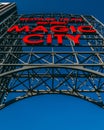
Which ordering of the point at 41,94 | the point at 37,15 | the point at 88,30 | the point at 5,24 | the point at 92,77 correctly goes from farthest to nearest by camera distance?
the point at 37,15
the point at 5,24
the point at 88,30
the point at 92,77
the point at 41,94

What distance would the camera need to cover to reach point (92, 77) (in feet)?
73.7

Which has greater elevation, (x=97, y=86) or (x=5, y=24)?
(x=5, y=24)

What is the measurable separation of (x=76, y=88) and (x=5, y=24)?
49.0 ft

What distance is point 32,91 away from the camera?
20234 millimetres

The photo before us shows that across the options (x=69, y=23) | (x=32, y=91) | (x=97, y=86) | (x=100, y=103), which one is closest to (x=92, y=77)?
(x=97, y=86)

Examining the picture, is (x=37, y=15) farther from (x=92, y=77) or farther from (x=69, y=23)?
(x=92, y=77)

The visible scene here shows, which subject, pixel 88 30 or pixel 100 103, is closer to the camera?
pixel 100 103

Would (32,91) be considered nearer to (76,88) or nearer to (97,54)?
(76,88)

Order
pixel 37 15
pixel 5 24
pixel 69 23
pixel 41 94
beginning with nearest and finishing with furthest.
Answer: pixel 41 94, pixel 5 24, pixel 69 23, pixel 37 15

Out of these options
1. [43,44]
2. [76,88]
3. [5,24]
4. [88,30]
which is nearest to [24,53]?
[43,44]

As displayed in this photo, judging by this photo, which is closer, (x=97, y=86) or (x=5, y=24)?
(x=97, y=86)

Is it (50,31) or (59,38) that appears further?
(50,31)

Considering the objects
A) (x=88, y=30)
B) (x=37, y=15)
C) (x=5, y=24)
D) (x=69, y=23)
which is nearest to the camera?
(x=88, y=30)

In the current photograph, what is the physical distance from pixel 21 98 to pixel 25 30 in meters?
10.2
